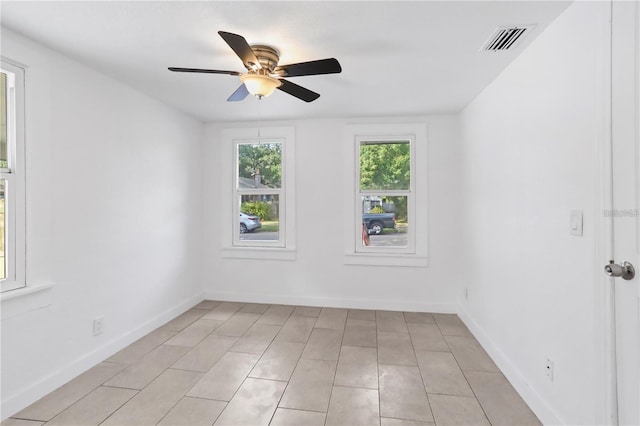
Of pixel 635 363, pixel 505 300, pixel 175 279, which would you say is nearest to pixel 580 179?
pixel 635 363

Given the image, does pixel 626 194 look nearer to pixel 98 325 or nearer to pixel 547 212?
pixel 547 212

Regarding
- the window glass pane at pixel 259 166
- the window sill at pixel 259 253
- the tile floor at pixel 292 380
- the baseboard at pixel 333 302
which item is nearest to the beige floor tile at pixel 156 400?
the tile floor at pixel 292 380

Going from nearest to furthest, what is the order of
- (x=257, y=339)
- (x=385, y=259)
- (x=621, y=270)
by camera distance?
1. (x=621, y=270)
2. (x=257, y=339)
3. (x=385, y=259)

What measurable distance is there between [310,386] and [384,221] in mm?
2195

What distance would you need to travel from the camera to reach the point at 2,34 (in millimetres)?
1812

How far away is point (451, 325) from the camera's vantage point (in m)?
3.23

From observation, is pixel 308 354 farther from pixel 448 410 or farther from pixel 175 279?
pixel 175 279

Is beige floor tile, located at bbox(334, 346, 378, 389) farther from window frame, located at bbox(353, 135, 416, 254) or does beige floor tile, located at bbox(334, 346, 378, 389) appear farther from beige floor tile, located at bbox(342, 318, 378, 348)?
window frame, located at bbox(353, 135, 416, 254)

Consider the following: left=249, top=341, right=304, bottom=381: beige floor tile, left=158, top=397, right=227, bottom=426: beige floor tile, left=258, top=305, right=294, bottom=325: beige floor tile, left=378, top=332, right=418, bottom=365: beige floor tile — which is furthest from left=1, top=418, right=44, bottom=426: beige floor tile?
left=378, top=332, right=418, bottom=365: beige floor tile

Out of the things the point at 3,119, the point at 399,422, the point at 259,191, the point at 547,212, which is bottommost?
the point at 399,422

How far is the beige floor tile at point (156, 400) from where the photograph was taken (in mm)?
1809

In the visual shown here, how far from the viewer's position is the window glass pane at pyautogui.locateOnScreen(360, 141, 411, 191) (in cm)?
374

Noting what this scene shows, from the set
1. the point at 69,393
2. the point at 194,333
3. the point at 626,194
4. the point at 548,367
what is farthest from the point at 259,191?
the point at 626,194

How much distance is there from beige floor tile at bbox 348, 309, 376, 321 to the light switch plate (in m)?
2.28
